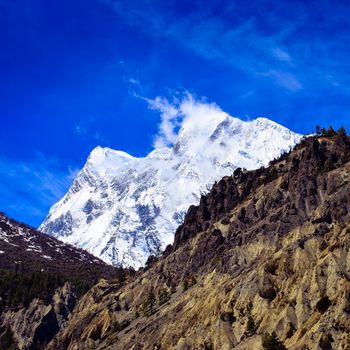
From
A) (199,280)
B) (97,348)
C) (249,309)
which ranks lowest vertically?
(97,348)

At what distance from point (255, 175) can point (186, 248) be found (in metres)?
30.3

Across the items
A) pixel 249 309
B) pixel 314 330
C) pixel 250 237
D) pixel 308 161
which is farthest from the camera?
pixel 308 161

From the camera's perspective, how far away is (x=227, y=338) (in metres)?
103

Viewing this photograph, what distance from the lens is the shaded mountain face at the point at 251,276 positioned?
94.8 metres

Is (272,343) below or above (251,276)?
below

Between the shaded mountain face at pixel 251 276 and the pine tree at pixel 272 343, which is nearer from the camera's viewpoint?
the pine tree at pixel 272 343

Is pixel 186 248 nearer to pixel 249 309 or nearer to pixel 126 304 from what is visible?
pixel 126 304

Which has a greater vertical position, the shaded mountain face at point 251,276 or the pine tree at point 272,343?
the shaded mountain face at point 251,276

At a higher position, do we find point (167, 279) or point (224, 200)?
point (224, 200)

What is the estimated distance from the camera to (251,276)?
11181 cm

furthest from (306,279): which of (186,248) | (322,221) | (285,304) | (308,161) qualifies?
(186,248)

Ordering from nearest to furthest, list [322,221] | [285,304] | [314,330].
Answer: [314,330] → [285,304] → [322,221]

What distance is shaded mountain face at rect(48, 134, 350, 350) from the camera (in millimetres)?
94812

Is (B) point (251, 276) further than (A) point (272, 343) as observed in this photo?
Yes
